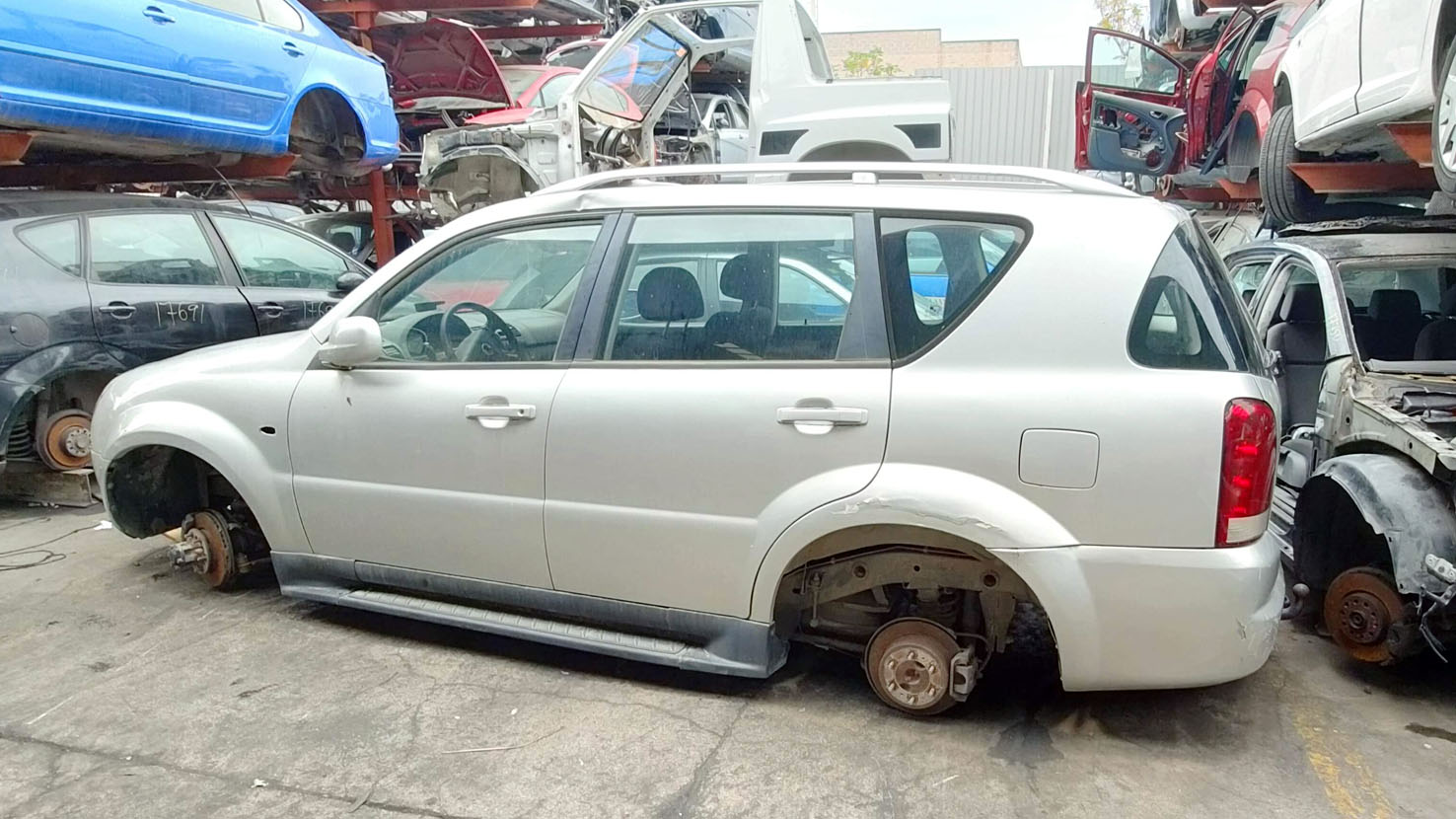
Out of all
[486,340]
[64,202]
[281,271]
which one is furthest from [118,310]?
[486,340]

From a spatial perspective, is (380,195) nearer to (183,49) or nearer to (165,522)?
(183,49)

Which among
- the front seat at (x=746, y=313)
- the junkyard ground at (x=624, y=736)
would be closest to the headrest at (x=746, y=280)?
the front seat at (x=746, y=313)

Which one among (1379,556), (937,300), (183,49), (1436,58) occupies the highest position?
(183,49)

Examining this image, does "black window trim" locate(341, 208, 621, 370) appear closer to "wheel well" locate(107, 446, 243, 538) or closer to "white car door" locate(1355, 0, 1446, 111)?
"wheel well" locate(107, 446, 243, 538)

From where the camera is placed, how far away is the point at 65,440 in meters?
5.15

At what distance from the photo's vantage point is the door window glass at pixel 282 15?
20.4 feet

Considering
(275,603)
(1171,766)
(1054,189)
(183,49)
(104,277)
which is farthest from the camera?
(183,49)

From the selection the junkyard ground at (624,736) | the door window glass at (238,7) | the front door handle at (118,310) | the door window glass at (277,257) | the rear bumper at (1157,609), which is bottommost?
the junkyard ground at (624,736)

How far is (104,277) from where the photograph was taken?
511 centimetres

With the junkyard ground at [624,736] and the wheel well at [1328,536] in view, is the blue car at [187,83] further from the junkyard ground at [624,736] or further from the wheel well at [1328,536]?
the wheel well at [1328,536]

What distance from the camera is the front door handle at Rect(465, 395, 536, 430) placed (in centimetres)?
308

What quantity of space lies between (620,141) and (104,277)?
4882 mm

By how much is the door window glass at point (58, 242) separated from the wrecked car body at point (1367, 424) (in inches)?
235

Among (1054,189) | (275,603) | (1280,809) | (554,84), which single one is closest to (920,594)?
(1280,809)
